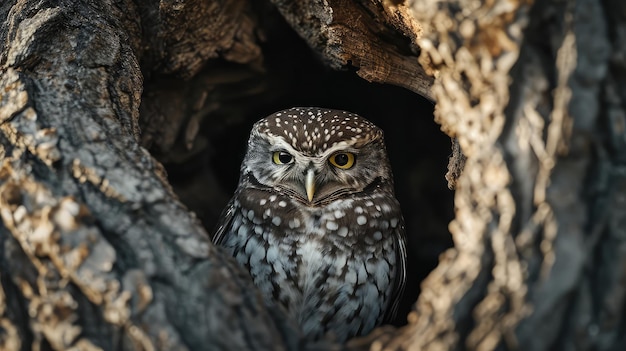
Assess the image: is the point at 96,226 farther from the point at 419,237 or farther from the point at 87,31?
the point at 419,237

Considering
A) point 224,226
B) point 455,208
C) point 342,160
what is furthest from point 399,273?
point 455,208

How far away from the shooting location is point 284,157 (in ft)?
11.3

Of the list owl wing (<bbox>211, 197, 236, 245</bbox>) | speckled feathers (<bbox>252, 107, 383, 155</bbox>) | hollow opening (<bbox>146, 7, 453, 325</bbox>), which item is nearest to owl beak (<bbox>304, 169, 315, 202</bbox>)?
speckled feathers (<bbox>252, 107, 383, 155</bbox>)

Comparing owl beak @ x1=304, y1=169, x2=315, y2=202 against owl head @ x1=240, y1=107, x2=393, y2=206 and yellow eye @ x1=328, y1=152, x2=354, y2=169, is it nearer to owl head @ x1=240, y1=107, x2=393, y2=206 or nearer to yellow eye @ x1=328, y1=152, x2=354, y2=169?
owl head @ x1=240, y1=107, x2=393, y2=206

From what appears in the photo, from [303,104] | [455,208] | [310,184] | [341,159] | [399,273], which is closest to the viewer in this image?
[455,208]

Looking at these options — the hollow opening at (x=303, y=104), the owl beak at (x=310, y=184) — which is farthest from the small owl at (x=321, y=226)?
the hollow opening at (x=303, y=104)

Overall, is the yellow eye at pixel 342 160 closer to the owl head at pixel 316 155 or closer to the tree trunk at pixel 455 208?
the owl head at pixel 316 155

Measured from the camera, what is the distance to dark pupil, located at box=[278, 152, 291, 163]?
3434 mm

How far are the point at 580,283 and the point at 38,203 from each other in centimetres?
165

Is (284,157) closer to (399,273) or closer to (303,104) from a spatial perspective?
(399,273)

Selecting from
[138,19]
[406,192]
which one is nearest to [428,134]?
[406,192]

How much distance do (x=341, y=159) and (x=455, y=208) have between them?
1218 mm

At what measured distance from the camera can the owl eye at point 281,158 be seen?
3434mm

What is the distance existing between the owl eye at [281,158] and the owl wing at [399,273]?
68 centimetres
